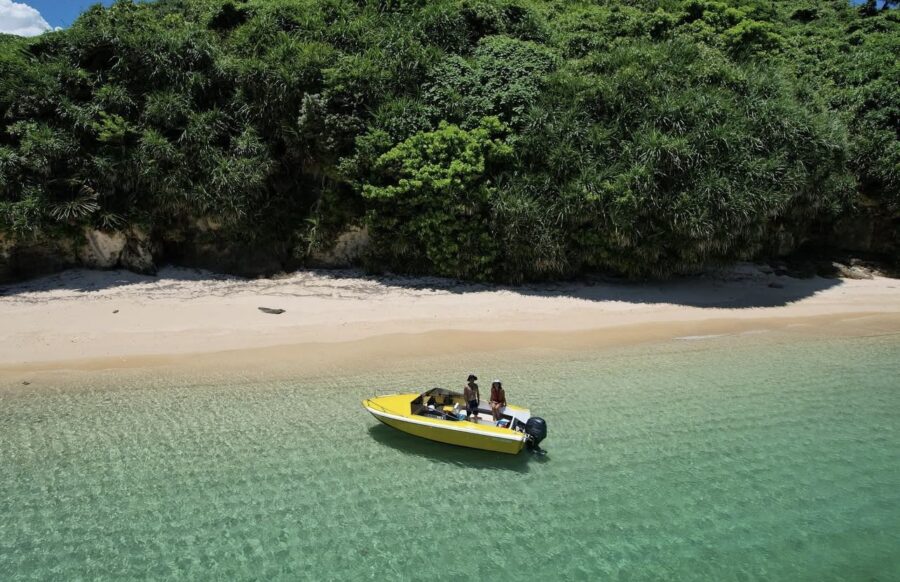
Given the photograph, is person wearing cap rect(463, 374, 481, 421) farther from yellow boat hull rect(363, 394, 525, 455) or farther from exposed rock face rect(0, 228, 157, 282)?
exposed rock face rect(0, 228, 157, 282)

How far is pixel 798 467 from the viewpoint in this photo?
8414 millimetres

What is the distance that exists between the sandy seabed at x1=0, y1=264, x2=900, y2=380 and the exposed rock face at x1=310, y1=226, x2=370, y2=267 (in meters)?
0.66

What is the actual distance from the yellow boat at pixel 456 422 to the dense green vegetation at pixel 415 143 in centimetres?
798

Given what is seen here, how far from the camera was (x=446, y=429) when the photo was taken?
8.48m

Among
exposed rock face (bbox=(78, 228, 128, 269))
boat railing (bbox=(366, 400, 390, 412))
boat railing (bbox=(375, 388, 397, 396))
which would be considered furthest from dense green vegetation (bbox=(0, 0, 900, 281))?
boat railing (bbox=(366, 400, 390, 412))

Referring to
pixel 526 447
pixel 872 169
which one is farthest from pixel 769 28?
pixel 526 447

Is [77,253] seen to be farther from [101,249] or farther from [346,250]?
[346,250]

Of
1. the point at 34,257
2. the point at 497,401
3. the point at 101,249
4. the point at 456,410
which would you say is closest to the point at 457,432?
the point at 456,410

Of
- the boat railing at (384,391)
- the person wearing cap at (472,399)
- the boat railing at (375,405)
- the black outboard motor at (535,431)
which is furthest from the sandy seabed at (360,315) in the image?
the black outboard motor at (535,431)

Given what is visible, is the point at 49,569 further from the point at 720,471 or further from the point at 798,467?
the point at 798,467

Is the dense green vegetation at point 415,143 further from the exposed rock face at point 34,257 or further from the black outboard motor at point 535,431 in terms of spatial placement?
the black outboard motor at point 535,431

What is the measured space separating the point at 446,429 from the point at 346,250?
10.6 metres

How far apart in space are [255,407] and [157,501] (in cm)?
277

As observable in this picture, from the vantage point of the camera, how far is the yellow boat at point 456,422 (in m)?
8.30
